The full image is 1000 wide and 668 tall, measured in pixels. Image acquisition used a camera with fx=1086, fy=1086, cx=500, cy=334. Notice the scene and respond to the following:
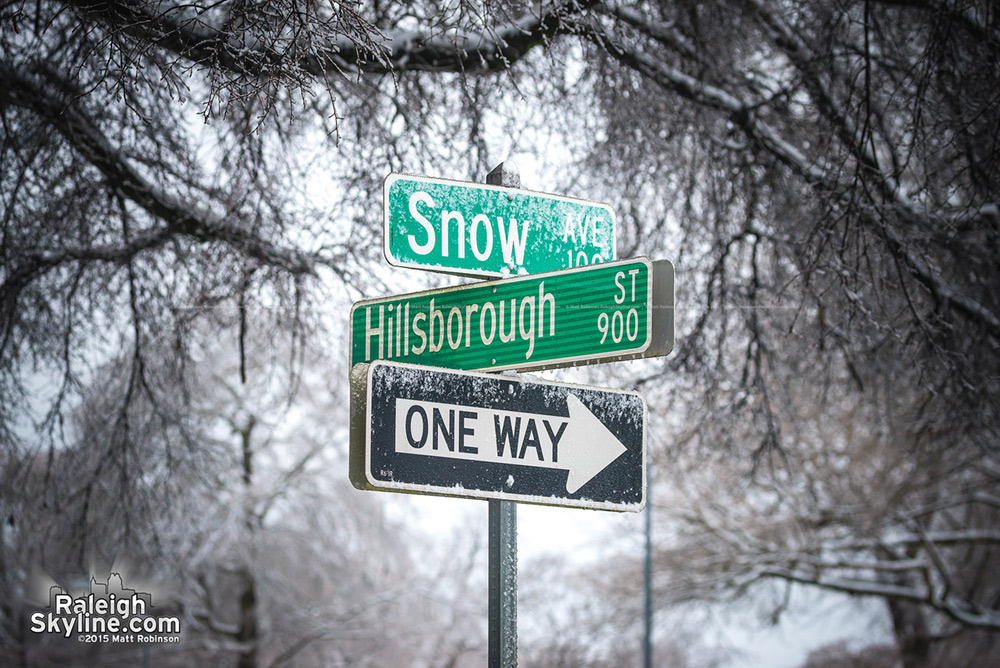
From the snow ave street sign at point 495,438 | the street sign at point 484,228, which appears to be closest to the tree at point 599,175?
the street sign at point 484,228

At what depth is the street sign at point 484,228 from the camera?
9.95ft

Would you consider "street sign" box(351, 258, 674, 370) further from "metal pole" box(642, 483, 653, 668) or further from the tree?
"metal pole" box(642, 483, 653, 668)

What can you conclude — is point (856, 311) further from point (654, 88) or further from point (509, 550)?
point (509, 550)

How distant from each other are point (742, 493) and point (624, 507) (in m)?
12.1

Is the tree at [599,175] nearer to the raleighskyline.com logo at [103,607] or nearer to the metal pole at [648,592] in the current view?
the raleighskyline.com logo at [103,607]

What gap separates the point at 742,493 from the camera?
47.8 ft

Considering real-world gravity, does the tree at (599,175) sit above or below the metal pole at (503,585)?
above

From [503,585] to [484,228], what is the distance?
100cm

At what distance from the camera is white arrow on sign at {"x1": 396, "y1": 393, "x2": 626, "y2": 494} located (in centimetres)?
272

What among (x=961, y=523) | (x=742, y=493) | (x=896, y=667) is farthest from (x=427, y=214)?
(x=896, y=667)

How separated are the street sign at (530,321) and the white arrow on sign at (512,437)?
0.50ft

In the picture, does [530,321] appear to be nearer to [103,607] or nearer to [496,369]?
[496,369]

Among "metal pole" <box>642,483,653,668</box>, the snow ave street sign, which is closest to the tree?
the snow ave street sign

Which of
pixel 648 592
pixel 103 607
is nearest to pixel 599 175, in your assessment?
pixel 103 607
